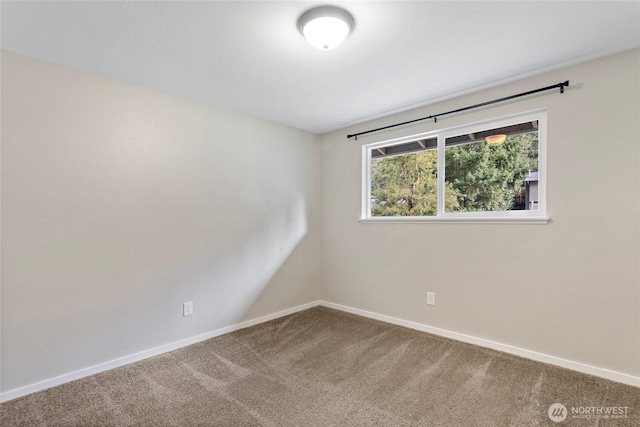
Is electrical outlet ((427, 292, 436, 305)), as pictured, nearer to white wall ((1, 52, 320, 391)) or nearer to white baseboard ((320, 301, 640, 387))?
white baseboard ((320, 301, 640, 387))

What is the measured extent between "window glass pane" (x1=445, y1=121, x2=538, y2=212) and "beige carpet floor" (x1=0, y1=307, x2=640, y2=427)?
1.26 m

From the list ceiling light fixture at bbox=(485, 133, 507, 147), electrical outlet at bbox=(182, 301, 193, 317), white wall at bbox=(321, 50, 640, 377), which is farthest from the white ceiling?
electrical outlet at bbox=(182, 301, 193, 317)

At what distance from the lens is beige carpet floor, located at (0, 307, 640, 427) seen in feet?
5.94

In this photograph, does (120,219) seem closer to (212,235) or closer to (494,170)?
(212,235)

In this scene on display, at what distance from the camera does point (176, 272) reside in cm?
280

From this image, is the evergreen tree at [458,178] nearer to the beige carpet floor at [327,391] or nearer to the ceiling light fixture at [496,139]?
the ceiling light fixture at [496,139]

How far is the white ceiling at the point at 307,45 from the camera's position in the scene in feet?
5.58

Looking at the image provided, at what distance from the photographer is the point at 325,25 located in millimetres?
1748

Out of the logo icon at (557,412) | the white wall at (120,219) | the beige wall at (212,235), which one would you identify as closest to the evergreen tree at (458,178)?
the beige wall at (212,235)

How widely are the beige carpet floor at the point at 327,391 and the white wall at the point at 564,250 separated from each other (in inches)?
10.2

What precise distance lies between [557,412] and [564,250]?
1112 mm

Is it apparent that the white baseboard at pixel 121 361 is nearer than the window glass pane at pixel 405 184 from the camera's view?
Yes

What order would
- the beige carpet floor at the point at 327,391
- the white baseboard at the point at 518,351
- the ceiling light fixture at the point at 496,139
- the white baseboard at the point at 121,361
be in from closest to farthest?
the beige carpet floor at the point at 327,391 → the white baseboard at the point at 121,361 → the white baseboard at the point at 518,351 → the ceiling light fixture at the point at 496,139

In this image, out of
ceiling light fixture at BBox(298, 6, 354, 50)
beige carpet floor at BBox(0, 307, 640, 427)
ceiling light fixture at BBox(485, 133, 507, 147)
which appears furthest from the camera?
ceiling light fixture at BBox(485, 133, 507, 147)
